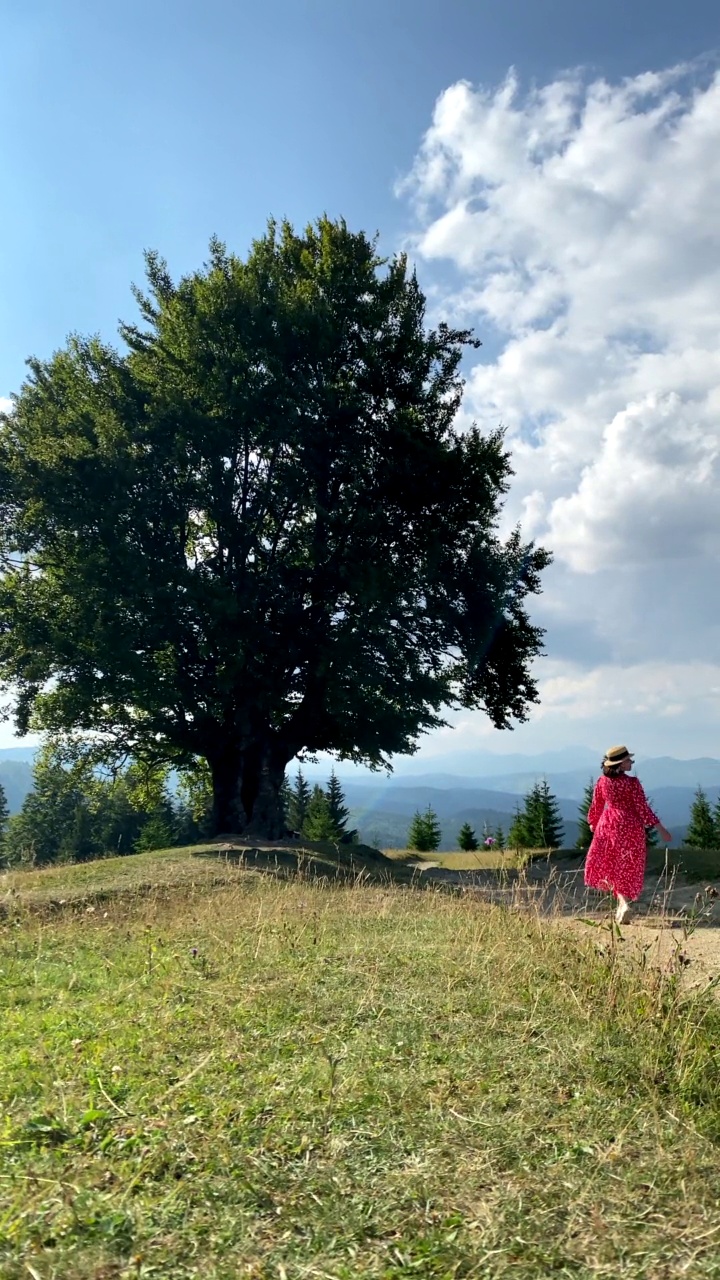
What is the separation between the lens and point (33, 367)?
24375 mm

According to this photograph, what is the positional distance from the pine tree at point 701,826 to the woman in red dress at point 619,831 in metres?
40.6

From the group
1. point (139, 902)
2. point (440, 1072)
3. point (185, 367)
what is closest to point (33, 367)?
point (185, 367)

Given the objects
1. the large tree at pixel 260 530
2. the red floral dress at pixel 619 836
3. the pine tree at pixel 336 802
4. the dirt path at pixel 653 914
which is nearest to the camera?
the dirt path at pixel 653 914

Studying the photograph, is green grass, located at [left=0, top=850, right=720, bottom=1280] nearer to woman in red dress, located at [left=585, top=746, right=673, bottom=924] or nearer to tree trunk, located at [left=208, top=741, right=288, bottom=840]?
woman in red dress, located at [left=585, top=746, right=673, bottom=924]

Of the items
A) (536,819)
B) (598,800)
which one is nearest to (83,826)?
(536,819)

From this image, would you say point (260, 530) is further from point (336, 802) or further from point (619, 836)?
point (336, 802)

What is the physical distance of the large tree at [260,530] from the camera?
1953 cm

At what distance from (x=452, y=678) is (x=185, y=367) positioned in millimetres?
11021

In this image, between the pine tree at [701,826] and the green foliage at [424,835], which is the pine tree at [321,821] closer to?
the green foliage at [424,835]

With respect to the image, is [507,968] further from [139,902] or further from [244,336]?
[244,336]

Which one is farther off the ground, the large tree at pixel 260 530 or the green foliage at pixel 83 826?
the large tree at pixel 260 530

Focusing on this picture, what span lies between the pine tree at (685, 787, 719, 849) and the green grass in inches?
1782

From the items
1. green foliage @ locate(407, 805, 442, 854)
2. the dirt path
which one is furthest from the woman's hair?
green foliage @ locate(407, 805, 442, 854)

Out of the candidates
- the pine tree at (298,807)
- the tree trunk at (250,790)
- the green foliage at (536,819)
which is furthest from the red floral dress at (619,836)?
the pine tree at (298,807)
